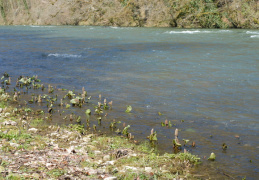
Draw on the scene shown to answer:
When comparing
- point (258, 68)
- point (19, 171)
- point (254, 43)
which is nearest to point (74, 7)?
point (254, 43)

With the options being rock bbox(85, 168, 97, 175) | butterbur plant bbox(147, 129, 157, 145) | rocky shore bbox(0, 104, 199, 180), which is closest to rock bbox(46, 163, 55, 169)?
rocky shore bbox(0, 104, 199, 180)

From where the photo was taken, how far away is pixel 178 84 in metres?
17.5

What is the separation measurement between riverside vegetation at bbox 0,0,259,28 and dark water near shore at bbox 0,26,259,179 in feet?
73.6

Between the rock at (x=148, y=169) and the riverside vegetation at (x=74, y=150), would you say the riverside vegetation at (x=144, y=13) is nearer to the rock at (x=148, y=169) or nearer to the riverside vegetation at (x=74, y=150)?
the riverside vegetation at (x=74, y=150)

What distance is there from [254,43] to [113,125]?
2515 centimetres

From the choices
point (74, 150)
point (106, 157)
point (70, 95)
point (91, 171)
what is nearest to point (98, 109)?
point (70, 95)

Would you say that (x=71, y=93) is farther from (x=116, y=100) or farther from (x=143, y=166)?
(x=143, y=166)

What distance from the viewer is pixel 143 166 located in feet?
26.5

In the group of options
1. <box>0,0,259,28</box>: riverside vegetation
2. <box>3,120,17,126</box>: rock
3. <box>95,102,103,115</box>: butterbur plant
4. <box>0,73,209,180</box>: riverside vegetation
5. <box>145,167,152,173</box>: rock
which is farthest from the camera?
<box>0,0,259,28</box>: riverside vegetation

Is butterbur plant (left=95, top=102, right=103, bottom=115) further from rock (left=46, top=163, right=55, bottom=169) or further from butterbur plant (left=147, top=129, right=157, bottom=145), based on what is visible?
rock (left=46, top=163, right=55, bottom=169)

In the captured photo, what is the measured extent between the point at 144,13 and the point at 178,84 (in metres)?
48.6

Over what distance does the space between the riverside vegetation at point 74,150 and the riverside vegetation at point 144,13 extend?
45.3 m

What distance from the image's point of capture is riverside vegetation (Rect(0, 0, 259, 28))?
5325 cm

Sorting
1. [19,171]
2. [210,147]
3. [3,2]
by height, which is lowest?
[210,147]
